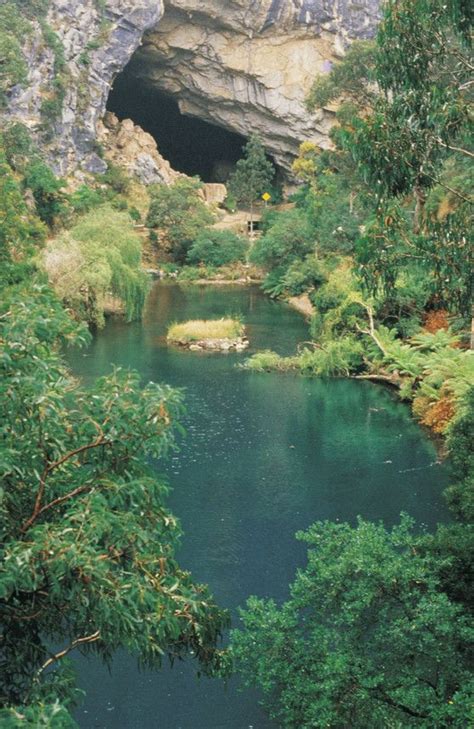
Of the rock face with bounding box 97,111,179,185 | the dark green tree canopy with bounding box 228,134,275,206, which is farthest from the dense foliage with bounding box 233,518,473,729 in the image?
the rock face with bounding box 97,111,179,185

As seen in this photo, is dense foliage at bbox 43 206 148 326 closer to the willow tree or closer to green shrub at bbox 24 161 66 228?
green shrub at bbox 24 161 66 228

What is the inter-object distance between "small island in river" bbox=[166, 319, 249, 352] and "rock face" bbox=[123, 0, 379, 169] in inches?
1142

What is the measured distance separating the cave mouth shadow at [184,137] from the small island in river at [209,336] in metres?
36.4

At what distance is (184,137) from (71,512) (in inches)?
2498

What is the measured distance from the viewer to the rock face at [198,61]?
4962 centimetres

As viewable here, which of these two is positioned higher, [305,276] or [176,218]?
[176,218]

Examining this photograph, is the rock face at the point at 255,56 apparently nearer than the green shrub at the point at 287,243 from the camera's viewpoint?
No

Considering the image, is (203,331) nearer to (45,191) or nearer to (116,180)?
(45,191)

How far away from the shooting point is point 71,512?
18.9ft

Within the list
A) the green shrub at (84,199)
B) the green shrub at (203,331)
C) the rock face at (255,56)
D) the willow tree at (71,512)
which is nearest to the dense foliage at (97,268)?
the green shrub at (203,331)

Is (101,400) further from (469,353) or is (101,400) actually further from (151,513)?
(469,353)

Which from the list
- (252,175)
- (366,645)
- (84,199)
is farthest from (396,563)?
(252,175)

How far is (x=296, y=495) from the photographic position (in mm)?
16562

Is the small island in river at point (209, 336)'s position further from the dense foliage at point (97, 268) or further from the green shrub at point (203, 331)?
the dense foliage at point (97, 268)
